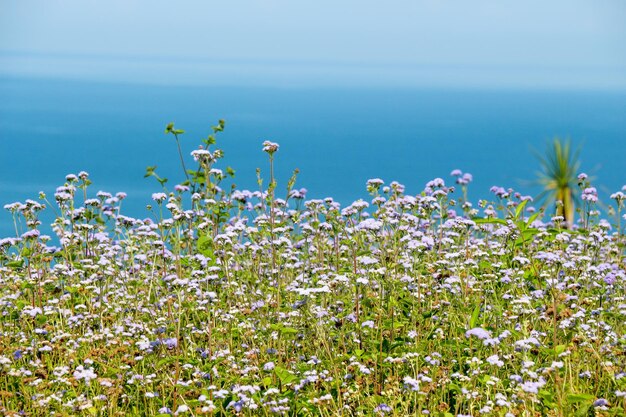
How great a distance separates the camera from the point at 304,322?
7.03m

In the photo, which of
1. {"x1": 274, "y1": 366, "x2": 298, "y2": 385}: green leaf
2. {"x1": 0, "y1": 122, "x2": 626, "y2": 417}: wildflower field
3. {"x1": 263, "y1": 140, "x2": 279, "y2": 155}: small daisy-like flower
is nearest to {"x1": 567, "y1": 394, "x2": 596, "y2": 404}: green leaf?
{"x1": 0, "y1": 122, "x2": 626, "y2": 417}: wildflower field

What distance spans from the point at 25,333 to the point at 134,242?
1525mm

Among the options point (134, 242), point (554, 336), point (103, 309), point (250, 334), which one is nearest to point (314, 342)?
point (250, 334)

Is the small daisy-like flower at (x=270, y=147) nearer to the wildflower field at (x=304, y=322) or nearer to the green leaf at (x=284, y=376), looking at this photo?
the wildflower field at (x=304, y=322)

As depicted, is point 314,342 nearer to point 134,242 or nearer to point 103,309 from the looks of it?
point 103,309

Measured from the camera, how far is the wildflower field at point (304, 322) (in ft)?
19.4

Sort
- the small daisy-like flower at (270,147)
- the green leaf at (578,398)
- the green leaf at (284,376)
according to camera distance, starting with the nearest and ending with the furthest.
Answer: the green leaf at (578,398), the green leaf at (284,376), the small daisy-like flower at (270,147)

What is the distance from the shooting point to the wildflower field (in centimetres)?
591

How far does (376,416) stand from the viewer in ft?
18.7

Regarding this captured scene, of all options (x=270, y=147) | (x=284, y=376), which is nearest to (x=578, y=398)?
(x=284, y=376)

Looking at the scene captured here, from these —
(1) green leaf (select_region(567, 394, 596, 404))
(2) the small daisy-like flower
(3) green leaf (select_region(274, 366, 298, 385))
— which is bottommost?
(3) green leaf (select_region(274, 366, 298, 385))

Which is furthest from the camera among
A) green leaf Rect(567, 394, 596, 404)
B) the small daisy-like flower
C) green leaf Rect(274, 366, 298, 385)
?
the small daisy-like flower

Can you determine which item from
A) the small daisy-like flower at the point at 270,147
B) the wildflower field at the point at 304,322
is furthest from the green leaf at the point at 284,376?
the small daisy-like flower at the point at 270,147

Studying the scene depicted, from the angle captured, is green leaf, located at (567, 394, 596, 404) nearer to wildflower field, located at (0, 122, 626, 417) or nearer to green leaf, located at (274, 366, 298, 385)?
wildflower field, located at (0, 122, 626, 417)
